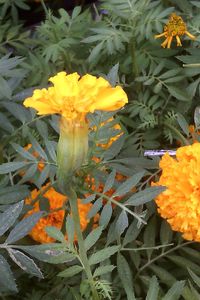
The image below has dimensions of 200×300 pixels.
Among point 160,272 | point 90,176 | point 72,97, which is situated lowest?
point 160,272

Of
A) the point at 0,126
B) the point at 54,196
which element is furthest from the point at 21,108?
the point at 54,196

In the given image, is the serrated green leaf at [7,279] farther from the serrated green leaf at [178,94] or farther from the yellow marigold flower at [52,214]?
the serrated green leaf at [178,94]

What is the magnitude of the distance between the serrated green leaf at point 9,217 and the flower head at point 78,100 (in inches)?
6.4

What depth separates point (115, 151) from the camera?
0.88 metres

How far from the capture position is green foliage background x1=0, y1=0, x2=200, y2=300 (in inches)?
30.5

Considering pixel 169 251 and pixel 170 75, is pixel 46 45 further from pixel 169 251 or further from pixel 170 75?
pixel 169 251

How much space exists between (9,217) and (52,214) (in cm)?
19

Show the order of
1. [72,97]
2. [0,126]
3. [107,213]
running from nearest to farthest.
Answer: [72,97] < [107,213] < [0,126]

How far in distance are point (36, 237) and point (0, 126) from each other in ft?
0.71

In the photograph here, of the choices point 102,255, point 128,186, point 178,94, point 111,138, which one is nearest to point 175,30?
point 178,94

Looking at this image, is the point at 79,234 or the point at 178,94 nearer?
the point at 79,234

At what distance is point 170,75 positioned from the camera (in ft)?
3.49

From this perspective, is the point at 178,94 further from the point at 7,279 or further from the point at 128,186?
the point at 7,279

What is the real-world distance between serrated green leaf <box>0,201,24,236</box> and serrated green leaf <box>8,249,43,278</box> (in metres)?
0.03
